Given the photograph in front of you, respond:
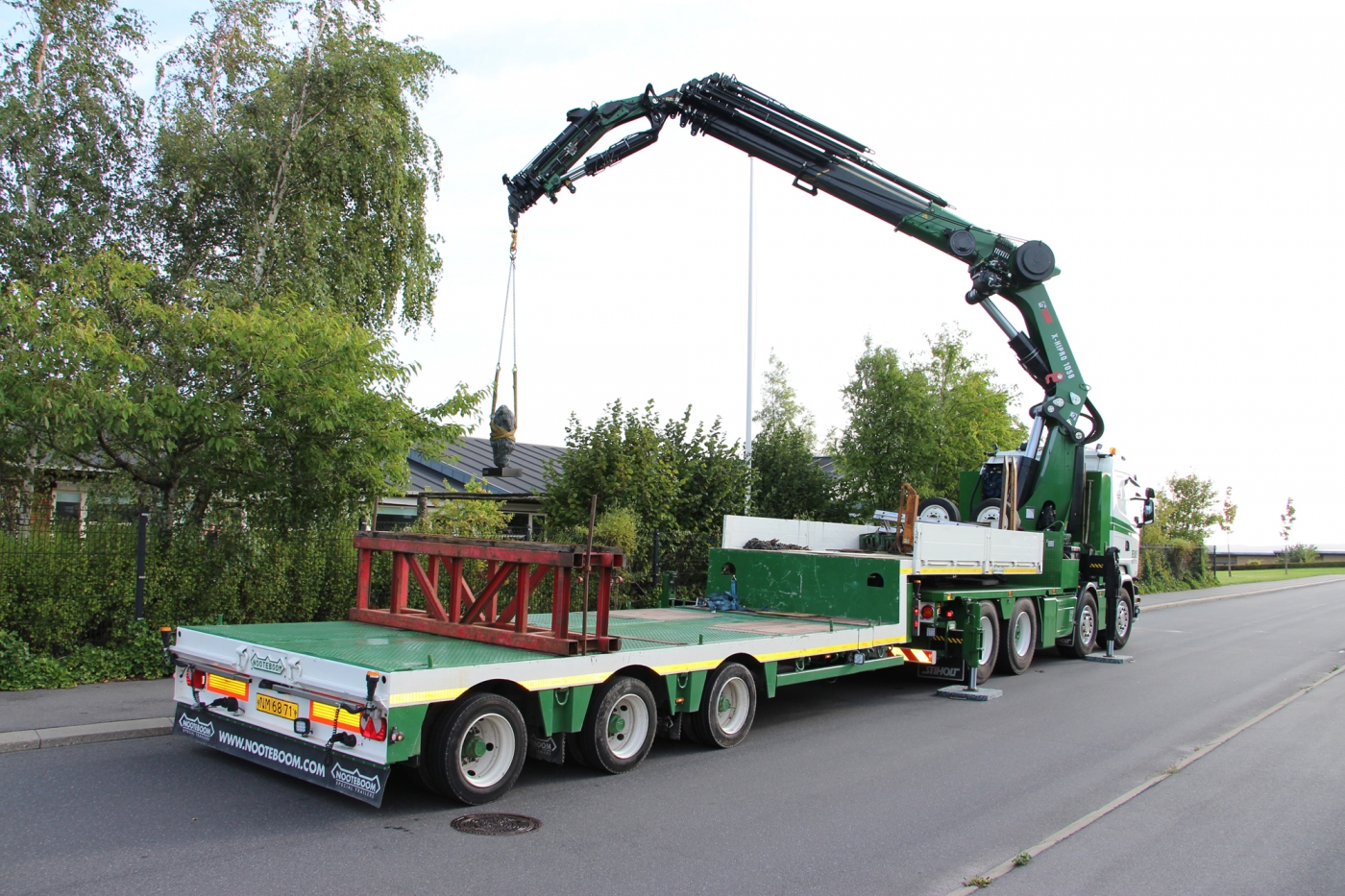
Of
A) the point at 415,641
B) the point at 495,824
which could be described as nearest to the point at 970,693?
the point at 415,641

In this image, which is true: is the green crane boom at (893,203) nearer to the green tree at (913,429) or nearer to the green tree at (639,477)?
the green tree at (639,477)

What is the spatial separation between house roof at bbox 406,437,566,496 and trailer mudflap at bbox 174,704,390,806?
9495 millimetres

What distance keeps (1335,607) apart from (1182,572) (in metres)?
10.0

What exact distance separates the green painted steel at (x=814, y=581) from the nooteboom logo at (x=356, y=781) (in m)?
6.48

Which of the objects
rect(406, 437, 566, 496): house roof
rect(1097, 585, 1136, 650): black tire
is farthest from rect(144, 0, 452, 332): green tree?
rect(1097, 585, 1136, 650): black tire

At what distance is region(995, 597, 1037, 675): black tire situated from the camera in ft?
43.9

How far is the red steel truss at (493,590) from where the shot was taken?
23.8ft

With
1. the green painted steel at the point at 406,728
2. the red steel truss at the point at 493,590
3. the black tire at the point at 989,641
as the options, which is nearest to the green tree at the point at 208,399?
the red steel truss at the point at 493,590

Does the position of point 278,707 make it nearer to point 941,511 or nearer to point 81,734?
point 81,734

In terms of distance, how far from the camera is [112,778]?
6.94m

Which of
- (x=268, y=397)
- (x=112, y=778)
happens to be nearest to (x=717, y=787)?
(x=112, y=778)

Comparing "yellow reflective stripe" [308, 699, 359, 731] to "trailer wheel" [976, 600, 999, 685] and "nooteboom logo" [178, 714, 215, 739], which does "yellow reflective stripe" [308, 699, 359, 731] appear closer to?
"nooteboom logo" [178, 714, 215, 739]

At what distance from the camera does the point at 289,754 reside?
648cm

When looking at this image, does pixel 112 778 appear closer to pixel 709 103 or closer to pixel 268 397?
pixel 268 397
